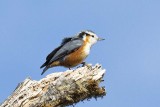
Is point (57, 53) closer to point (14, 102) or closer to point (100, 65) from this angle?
point (100, 65)

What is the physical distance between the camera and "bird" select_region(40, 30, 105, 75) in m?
8.86

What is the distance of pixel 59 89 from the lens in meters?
6.32

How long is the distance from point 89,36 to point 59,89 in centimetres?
351

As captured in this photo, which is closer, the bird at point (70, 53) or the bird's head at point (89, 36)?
the bird at point (70, 53)

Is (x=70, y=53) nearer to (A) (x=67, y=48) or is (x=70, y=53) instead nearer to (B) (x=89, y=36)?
(A) (x=67, y=48)

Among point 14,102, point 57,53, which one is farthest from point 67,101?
point 57,53

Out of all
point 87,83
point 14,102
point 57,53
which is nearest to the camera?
point 14,102

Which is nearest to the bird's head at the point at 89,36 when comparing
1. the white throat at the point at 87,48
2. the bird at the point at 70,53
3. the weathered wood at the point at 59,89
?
the bird at the point at 70,53

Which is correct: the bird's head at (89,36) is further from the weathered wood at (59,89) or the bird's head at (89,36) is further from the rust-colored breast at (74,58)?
the weathered wood at (59,89)

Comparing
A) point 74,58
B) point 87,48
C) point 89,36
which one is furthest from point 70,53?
point 89,36

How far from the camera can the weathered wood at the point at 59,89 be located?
609 centimetres

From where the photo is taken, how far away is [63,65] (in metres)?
9.22

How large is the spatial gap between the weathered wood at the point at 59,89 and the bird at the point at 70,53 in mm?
2162

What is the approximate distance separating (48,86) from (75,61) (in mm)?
2813
